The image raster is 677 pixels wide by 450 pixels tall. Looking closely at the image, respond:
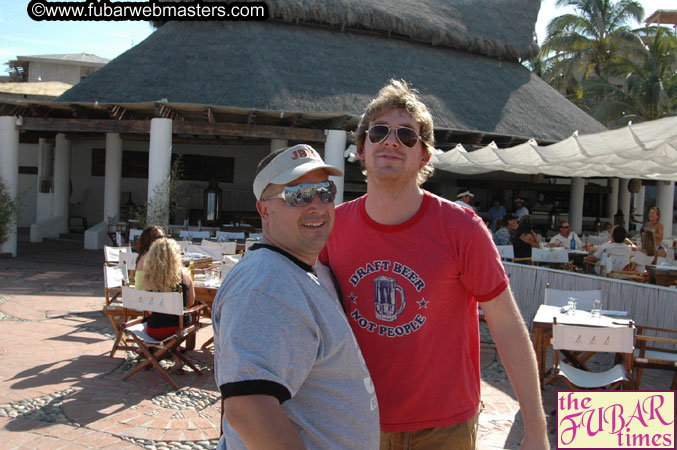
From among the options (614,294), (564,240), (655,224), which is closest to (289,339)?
(614,294)

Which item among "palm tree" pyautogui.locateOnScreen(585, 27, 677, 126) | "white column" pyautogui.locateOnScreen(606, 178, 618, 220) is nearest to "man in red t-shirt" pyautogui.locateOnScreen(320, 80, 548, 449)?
"white column" pyautogui.locateOnScreen(606, 178, 618, 220)

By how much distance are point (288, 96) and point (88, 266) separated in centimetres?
593

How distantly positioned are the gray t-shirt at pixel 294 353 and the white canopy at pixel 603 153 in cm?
641

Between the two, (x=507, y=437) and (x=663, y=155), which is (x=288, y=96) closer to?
(x=663, y=155)

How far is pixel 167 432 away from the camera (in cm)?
391

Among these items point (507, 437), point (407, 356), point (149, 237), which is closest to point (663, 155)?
point (507, 437)

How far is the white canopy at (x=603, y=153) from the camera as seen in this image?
6832mm

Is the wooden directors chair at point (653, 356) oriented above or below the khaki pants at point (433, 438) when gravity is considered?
below

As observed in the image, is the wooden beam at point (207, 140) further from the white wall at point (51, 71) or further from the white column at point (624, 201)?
the white wall at point (51, 71)

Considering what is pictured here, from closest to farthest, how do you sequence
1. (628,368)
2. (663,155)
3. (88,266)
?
(628,368) → (663,155) → (88,266)

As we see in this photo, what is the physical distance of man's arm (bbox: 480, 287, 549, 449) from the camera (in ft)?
5.53

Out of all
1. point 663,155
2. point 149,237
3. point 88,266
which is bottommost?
point 88,266

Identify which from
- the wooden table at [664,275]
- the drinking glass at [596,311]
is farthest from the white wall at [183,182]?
the drinking glass at [596,311]

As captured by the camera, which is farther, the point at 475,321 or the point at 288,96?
the point at 288,96
